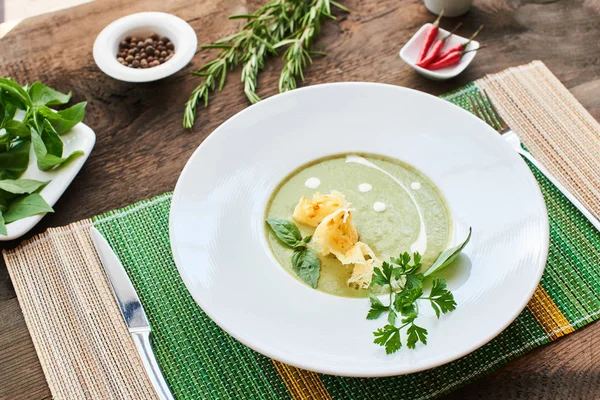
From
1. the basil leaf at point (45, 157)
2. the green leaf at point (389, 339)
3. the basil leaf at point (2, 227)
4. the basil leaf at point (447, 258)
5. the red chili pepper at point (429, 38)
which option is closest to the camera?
the green leaf at point (389, 339)

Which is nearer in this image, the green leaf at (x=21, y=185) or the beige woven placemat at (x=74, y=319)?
the beige woven placemat at (x=74, y=319)

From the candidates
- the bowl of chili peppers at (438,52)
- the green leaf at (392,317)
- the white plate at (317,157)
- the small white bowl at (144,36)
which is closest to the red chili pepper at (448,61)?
the bowl of chili peppers at (438,52)

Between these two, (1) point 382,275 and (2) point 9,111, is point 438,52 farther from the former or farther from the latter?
(2) point 9,111

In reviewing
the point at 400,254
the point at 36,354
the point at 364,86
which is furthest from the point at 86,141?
the point at 400,254

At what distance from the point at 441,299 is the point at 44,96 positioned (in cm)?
127

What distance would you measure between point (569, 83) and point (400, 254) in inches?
38.9

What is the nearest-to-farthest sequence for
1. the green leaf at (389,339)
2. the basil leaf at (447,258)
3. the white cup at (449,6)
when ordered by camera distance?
the green leaf at (389,339)
the basil leaf at (447,258)
the white cup at (449,6)

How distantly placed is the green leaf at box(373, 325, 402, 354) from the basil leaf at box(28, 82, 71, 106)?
46.0 inches

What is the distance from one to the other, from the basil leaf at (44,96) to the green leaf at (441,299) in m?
1.21

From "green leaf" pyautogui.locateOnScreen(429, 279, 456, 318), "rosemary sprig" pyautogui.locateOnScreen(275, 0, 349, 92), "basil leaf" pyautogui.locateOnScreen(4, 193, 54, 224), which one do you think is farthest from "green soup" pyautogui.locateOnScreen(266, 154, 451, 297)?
"basil leaf" pyautogui.locateOnScreen(4, 193, 54, 224)

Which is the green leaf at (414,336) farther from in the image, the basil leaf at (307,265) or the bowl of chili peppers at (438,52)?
the bowl of chili peppers at (438,52)

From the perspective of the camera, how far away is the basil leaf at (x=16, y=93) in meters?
1.76

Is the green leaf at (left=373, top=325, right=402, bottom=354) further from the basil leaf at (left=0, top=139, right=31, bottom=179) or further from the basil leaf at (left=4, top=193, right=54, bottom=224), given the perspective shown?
the basil leaf at (left=0, top=139, right=31, bottom=179)

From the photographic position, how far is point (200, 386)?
4.65 ft
